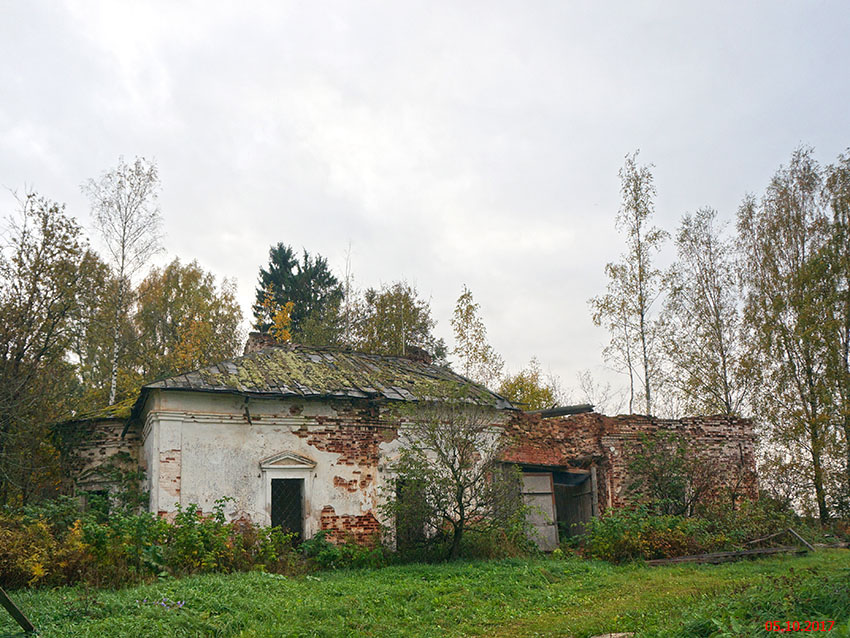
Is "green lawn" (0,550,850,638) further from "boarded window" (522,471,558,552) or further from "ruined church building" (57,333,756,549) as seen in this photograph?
"boarded window" (522,471,558,552)

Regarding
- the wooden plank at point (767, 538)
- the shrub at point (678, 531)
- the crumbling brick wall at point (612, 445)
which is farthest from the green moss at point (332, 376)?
the wooden plank at point (767, 538)

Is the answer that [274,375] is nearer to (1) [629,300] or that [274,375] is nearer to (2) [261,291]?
(1) [629,300]

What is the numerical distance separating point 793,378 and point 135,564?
19814mm

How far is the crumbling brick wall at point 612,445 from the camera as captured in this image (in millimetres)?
16328

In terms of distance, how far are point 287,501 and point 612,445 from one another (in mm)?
8048

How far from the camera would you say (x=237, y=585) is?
8.87 m

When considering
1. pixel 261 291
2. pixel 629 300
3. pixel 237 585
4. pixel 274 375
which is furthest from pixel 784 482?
pixel 261 291

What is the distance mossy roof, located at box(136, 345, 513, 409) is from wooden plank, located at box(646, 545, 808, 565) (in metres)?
4.48

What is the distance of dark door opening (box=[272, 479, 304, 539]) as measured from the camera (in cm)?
1403

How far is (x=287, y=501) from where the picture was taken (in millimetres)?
14086
